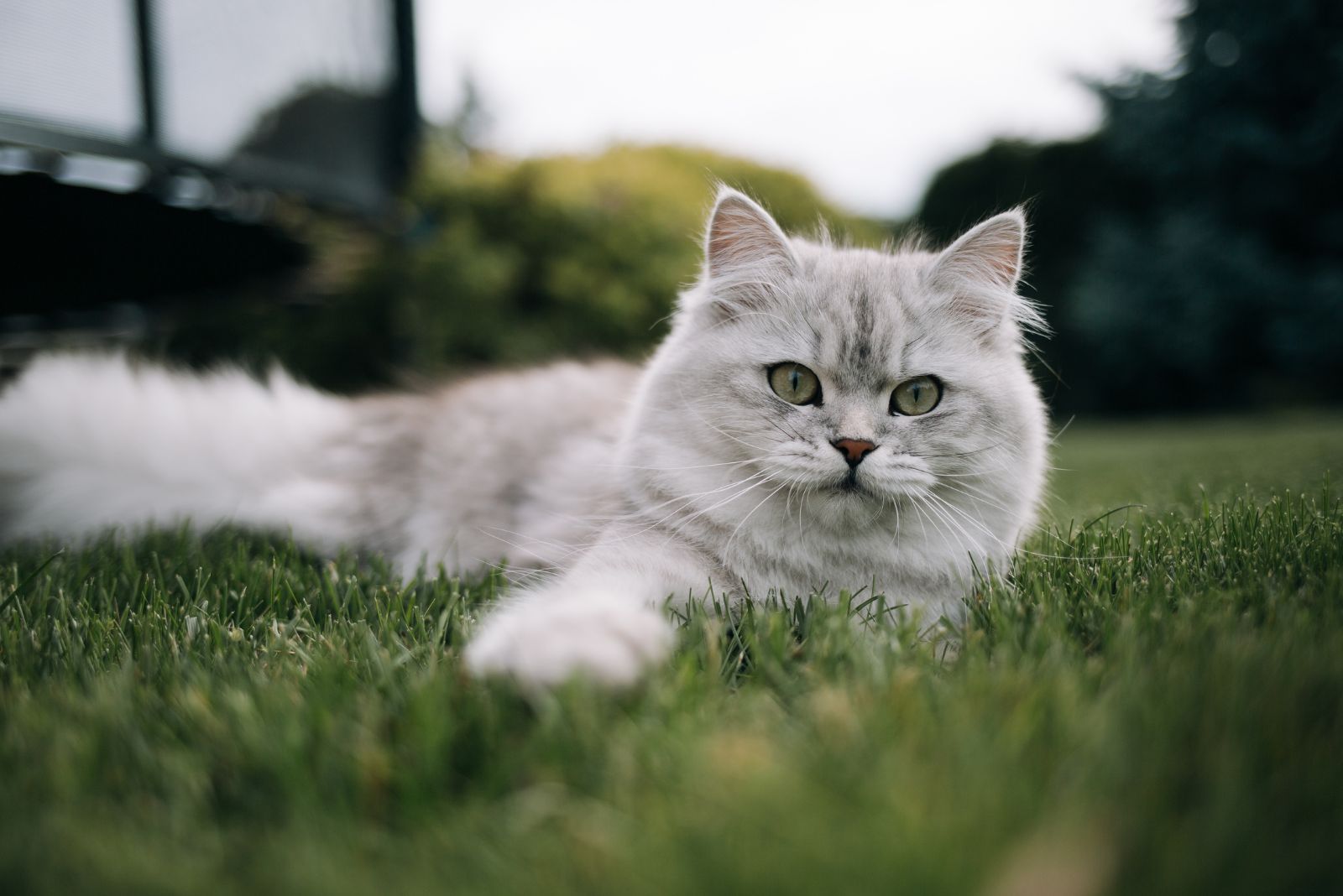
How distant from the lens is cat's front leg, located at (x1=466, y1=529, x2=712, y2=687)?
1008 mm

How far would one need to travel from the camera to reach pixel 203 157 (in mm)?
3482

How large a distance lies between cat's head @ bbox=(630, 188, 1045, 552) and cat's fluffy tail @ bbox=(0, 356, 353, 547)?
133 centimetres

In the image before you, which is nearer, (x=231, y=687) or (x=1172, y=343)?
(x=231, y=687)

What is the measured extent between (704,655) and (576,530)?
769 mm

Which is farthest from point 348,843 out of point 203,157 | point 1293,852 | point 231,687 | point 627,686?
point 203,157

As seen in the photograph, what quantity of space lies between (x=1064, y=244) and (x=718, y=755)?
10.2 metres

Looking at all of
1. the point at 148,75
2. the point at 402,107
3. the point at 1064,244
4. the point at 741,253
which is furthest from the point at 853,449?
the point at 1064,244

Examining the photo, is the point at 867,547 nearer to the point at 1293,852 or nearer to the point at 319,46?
the point at 1293,852

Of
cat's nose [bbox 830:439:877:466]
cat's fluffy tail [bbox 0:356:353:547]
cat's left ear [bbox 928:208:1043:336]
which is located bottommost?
cat's fluffy tail [bbox 0:356:353:547]

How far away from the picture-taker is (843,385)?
5.77 feet

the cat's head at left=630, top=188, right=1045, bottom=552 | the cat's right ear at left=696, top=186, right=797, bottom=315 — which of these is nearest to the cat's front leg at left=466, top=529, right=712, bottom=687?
the cat's head at left=630, top=188, right=1045, bottom=552

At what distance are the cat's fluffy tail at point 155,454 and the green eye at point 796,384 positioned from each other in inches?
58.8

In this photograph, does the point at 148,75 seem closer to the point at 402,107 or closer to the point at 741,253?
the point at 402,107

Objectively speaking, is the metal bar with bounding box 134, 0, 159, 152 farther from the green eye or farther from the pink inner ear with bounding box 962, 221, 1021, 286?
the pink inner ear with bounding box 962, 221, 1021, 286
